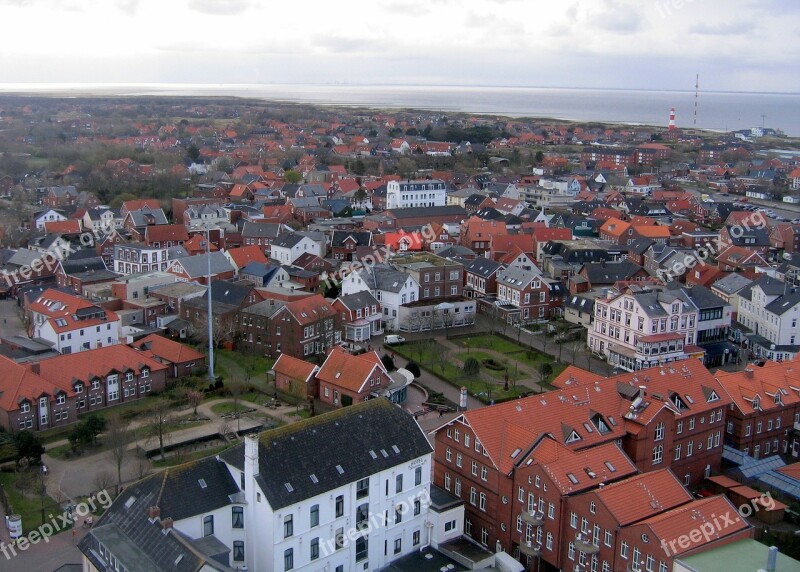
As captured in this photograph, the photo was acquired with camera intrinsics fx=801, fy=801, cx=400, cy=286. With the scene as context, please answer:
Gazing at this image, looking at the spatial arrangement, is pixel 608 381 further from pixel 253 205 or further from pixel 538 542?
pixel 253 205

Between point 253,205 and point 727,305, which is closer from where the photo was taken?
point 727,305

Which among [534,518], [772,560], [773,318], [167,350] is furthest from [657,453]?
[167,350]

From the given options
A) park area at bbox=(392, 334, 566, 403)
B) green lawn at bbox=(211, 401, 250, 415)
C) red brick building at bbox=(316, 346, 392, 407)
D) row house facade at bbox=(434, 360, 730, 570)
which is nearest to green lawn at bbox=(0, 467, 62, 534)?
green lawn at bbox=(211, 401, 250, 415)

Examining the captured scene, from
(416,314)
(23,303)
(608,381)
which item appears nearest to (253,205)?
(23,303)

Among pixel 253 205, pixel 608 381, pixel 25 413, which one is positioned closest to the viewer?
pixel 608 381

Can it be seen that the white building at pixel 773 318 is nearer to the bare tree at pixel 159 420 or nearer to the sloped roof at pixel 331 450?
the sloped roof at pixel 331 450

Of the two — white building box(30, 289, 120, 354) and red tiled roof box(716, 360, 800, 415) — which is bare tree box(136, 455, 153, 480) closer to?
white building box(30, 289, 120, 354)

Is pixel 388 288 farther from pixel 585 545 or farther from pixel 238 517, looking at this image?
pixel 585 545
